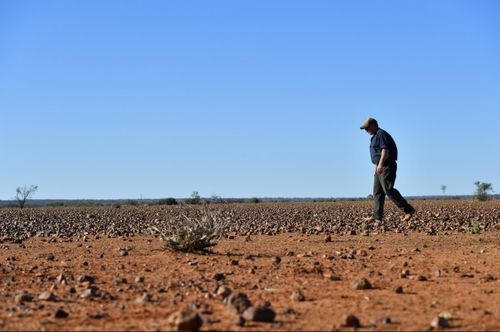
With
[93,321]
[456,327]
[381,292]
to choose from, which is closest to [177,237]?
[381,292]

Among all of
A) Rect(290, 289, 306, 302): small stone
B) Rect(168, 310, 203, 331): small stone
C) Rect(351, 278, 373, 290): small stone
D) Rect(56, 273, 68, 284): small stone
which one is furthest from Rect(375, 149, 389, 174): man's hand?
Rect(168, 310, 203, 331): small stone

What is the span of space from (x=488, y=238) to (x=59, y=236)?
24.4ft

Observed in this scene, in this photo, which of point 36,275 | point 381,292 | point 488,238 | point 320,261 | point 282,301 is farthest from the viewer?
point 488,238

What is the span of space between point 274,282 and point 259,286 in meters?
0.27

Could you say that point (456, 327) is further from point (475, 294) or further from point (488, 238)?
point (488, 238)

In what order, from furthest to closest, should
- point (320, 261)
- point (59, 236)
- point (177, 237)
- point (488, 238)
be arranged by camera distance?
point (59, 236) < point (488, 238) < point (177, 237) < point (320, 261)

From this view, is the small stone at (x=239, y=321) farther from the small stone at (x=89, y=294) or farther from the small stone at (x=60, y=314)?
the small stone at (x=89, y=294)

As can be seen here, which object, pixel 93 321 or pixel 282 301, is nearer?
pixel 93 321

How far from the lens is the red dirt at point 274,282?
4.95 metres

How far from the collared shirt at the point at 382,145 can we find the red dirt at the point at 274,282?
1893mm

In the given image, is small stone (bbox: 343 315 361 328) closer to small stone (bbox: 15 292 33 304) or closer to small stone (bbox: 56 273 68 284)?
small stone (bbox: 15 292 33 304)

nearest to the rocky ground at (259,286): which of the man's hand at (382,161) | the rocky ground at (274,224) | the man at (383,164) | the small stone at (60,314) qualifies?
the small stone at (60,314)

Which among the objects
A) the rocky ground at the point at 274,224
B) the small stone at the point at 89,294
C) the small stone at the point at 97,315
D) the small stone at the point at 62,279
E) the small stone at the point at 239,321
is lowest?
the small stone at the point at 97,315

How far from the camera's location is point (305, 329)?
4617 mm
